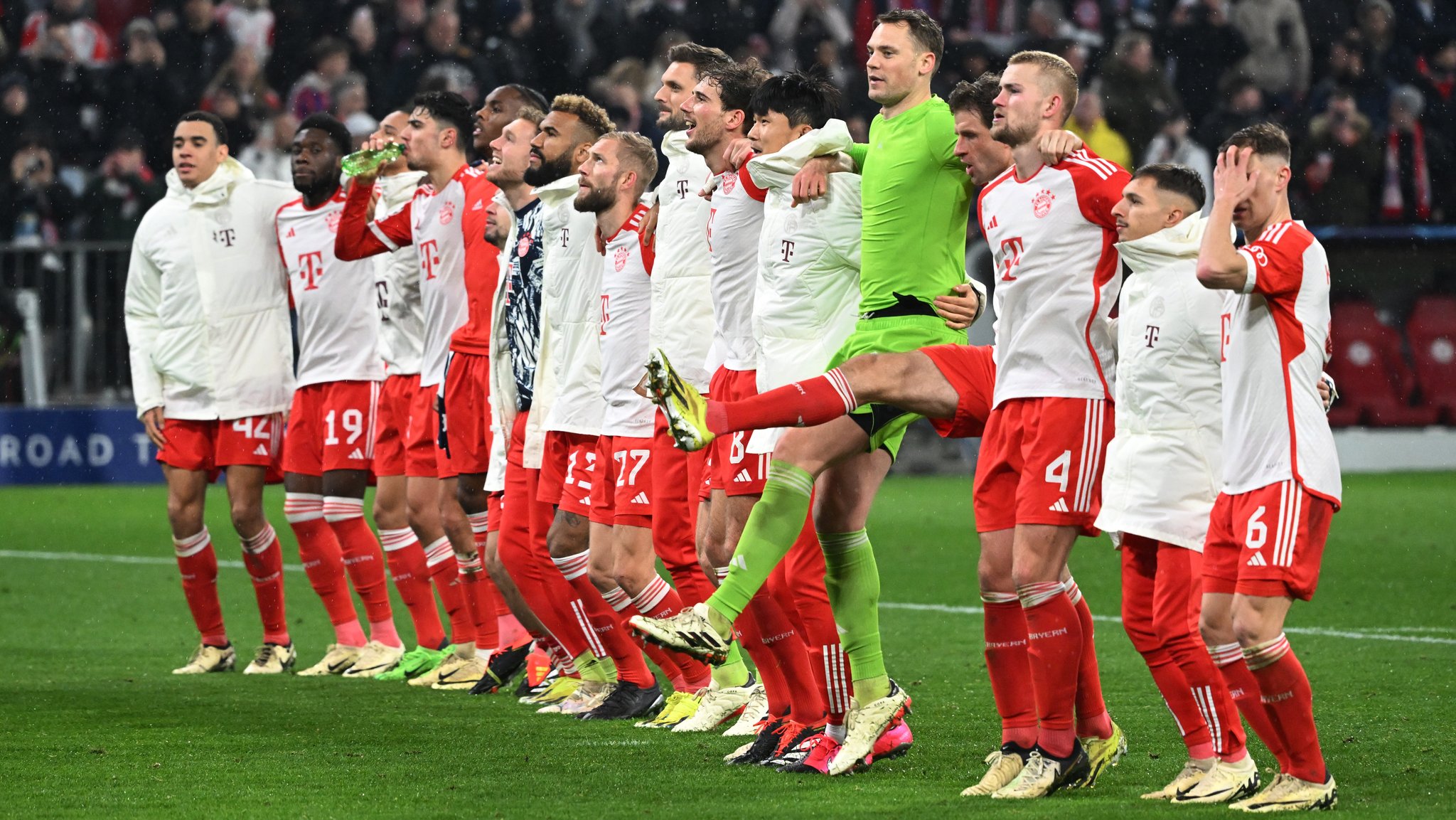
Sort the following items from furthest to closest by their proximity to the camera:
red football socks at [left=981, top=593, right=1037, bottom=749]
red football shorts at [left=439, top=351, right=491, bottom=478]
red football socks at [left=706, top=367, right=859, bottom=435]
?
red football shorts at [left=439, top=351, right=491, bottom=478], red football socks at [left=981, top=593, right=1037, bottom=749], red football socks at [left=706, top=367, right=859, bottom=435]

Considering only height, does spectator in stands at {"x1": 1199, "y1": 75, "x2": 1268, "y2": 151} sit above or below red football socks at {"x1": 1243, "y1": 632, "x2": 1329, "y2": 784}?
above

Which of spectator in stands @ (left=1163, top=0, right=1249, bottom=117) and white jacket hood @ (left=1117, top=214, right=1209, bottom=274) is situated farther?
spectator in stands @ (left=1163, top=0, right=1249, bottom=117)

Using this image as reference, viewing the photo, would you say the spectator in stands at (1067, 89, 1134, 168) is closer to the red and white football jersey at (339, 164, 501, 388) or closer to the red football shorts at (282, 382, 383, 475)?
the red and white football jersey at (339, 164, 501, 388)

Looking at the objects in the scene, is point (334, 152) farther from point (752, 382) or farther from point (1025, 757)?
point (1025, 757)

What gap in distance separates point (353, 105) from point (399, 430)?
11240mm

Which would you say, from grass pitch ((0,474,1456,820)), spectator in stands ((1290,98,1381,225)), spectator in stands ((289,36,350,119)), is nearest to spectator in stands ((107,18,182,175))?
spectator in stands ((289,36,350,119))

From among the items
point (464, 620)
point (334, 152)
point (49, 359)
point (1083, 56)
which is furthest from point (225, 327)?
point (1083, 56)

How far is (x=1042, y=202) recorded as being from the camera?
555cm

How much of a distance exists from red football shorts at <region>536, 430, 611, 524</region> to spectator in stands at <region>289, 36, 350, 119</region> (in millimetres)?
13250

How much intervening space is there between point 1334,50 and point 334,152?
14.8 m

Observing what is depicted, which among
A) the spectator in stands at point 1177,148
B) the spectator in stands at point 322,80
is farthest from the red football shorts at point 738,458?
the spectator in stands at point 322,80

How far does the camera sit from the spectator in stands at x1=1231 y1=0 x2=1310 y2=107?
20938 millimetres

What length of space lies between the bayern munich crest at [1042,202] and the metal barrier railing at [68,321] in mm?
13365

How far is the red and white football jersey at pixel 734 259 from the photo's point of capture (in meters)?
6.59
